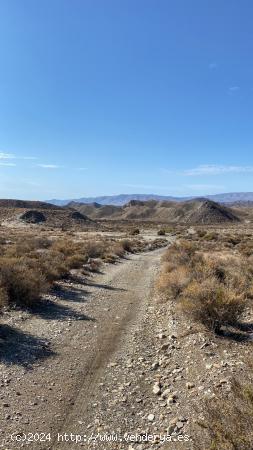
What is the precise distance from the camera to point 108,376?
8141 mm

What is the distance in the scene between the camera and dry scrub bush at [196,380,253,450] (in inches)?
181

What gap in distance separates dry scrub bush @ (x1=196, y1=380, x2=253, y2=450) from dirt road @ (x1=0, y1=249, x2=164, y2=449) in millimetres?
1355

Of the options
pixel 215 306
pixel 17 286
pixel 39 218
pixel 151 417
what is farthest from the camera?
pixel 39 218

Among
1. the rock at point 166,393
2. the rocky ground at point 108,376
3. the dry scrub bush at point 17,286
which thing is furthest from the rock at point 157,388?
the dry scrub bush at point 17,286

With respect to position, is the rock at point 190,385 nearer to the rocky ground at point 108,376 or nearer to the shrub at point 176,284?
the rocky ground at point 108,376

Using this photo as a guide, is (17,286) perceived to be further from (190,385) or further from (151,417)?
Answer: (151,417)

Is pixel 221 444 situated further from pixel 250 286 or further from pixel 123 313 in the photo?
pixel 250 286

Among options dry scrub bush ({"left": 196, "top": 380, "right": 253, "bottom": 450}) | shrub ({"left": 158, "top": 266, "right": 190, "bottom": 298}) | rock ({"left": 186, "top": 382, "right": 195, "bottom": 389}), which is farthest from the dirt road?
dry scrub bush ({"left": 196, "top": 380, "right": 253, "bottom": 450})

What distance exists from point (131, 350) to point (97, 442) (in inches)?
154

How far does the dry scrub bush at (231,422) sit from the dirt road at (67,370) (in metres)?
Answer: 1.35

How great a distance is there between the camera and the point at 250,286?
1496 centimetres

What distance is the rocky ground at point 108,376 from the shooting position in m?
6.03

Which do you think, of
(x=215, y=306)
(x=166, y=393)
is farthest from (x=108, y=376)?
(x=215, y=306)

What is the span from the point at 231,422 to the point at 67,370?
164 inches
